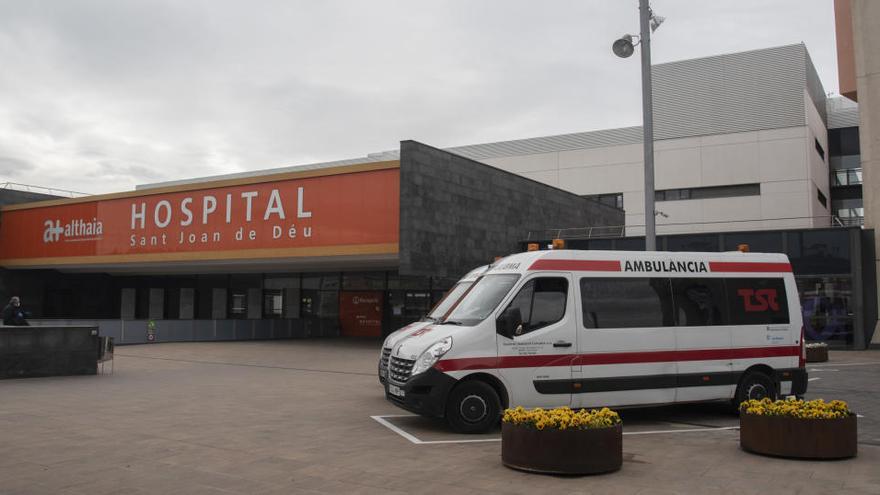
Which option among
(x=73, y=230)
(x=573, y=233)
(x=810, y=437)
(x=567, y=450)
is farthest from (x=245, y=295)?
(x=810, y=437)

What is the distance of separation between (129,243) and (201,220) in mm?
4583

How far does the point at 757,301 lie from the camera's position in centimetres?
1106

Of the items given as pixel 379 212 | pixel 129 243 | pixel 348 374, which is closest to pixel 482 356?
pixel 348 374

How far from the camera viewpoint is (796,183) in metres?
41.0

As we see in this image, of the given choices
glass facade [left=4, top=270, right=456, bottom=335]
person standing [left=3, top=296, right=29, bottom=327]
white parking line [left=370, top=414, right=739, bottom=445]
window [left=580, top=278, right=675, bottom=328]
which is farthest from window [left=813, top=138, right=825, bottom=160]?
person standing [left=3, top=296, right=29, bottom=327]

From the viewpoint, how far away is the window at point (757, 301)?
10898 mm

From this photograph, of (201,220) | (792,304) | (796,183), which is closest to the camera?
(792,304)

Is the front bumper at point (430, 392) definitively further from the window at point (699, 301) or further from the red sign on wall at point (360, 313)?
the red sign on wall at point (360, 313)

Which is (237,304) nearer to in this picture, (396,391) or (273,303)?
(273,303)

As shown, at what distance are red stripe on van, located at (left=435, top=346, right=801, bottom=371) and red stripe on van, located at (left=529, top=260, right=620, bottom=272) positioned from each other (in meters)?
1.18

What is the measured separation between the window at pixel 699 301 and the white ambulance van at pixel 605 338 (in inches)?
0.7

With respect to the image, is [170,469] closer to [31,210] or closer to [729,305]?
[729,305]

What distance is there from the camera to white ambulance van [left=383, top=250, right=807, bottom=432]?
9.27 meters

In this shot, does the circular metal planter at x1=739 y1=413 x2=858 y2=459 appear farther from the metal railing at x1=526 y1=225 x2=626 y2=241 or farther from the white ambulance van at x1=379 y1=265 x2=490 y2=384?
the metal railing at x1=526 y1=225 x2=626 y2=241
